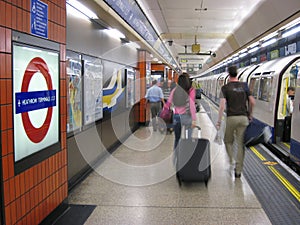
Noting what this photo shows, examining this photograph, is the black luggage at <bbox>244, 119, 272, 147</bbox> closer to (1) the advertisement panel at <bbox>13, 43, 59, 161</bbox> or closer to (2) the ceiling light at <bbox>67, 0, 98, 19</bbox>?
(2) the ceiling light at <bbox>67, 0, 98, 19</bbox>

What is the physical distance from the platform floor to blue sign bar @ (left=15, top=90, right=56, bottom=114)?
1.28 metres

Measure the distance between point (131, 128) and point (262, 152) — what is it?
11.6 ft

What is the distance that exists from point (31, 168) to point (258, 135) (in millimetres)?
6046

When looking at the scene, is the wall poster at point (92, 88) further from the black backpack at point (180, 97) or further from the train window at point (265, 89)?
the train window at point (265, 89)

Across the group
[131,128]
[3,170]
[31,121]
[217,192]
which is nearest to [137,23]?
[131,128]

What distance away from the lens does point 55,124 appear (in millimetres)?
3248

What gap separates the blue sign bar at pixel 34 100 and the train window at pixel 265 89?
18.6ft

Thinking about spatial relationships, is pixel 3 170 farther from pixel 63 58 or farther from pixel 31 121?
pixel 63 58

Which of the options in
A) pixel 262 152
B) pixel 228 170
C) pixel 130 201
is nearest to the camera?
pixel 130 201

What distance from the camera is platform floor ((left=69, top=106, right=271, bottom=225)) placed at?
3383mm

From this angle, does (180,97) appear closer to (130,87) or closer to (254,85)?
(130,87)

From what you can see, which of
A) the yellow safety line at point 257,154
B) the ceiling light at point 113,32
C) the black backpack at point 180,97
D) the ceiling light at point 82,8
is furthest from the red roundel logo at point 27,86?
the yellow safety line at point 257,154

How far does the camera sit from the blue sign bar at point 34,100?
102 inches

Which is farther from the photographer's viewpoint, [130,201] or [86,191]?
[86,191]
